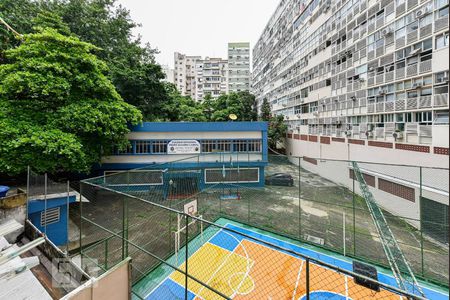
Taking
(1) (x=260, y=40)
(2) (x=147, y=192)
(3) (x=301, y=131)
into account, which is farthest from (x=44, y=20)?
(1) (x=260, y=40)

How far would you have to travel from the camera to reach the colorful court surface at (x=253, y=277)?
268 inches

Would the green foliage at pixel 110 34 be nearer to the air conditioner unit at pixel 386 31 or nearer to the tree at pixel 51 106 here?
the tree at pixel 51 106

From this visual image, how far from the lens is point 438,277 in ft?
25.3

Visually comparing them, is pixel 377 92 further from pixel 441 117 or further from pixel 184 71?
pixel 184 71

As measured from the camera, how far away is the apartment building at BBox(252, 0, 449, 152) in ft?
38.7

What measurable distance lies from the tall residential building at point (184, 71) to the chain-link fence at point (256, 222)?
58.0 metres

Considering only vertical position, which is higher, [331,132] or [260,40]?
[260,40]

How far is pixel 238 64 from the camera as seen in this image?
189 feet

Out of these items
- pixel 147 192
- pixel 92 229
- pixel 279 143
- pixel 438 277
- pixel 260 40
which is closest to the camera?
pixel 438 277

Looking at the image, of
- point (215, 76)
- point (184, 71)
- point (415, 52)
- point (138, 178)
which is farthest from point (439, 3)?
point (184, 71)

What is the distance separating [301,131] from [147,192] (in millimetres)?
20788

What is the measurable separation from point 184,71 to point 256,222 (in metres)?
66.8

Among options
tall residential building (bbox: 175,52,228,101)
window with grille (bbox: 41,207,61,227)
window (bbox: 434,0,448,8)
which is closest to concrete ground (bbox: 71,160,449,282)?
window with grille (bbox: 41,207,61,227)

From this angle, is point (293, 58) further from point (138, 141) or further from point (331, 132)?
point (138, 141)
